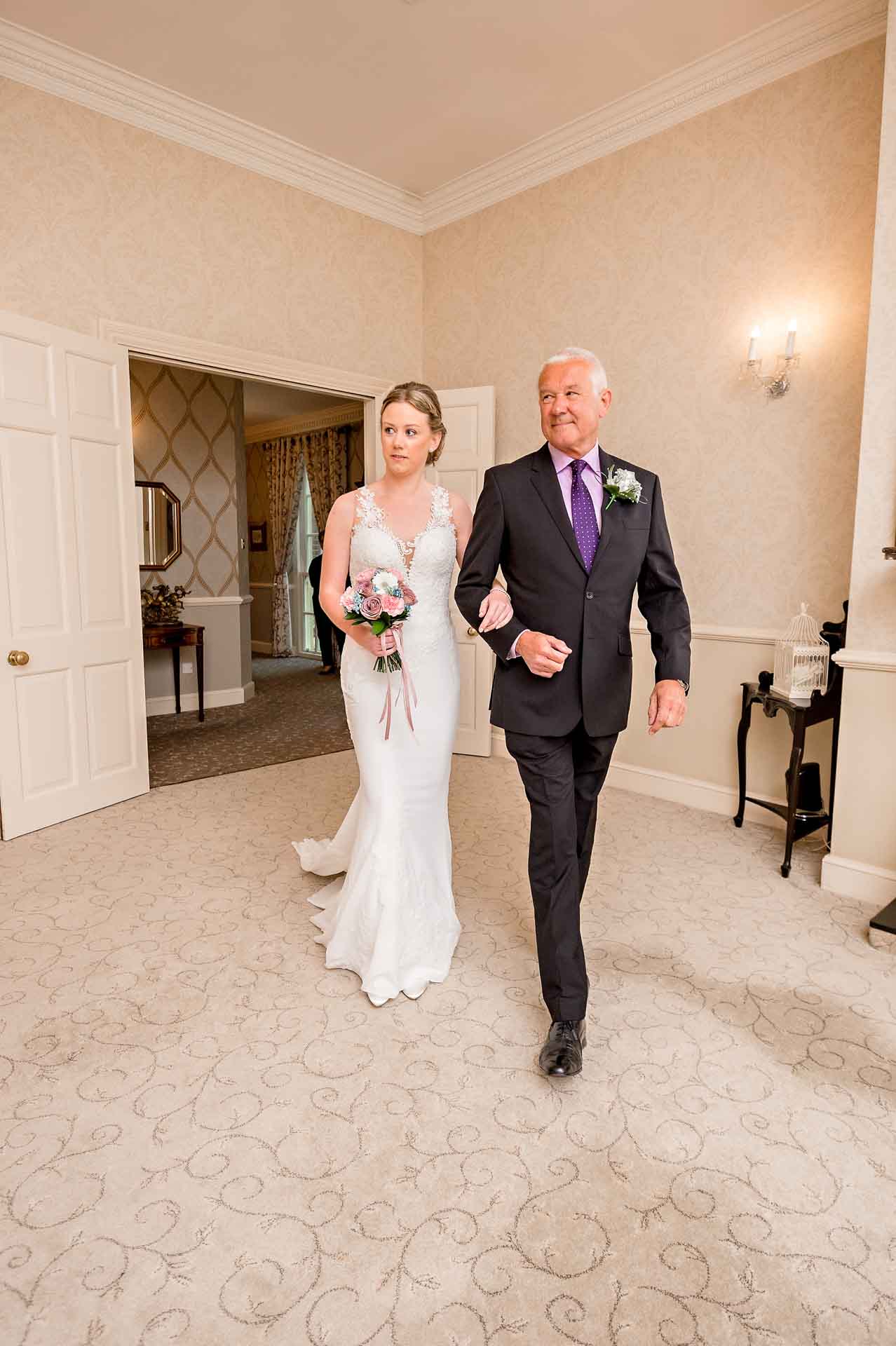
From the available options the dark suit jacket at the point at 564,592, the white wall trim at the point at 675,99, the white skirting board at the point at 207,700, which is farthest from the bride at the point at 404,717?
the white skirting board at the point at 207,700

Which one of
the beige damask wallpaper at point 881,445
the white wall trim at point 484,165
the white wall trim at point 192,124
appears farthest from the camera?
the white wall trim at point 192,124

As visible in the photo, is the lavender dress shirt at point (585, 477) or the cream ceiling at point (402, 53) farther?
the cream ceiling at point (402, 53)

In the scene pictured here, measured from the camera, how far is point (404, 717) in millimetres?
2686

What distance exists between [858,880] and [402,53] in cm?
450

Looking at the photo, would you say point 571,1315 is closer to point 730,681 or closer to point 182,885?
point 182,885

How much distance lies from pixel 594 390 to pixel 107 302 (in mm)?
3409

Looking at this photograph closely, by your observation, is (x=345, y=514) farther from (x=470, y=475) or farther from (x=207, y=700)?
(x=207, y=700)

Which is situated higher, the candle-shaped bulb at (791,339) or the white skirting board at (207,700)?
the candle-shaped bulb at (791,339)

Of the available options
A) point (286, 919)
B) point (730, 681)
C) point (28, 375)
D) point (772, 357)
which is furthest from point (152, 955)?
point (772, 357)

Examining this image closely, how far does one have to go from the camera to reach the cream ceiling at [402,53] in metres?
3.71

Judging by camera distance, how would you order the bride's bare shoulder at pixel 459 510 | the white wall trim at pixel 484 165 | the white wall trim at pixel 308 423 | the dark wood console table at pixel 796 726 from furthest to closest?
the white wall trim at pixel 308 423, the white wall trim at pixel 484 165, the dark wood console table at pixel 796 726, the bride's bare shoulder at pixel 459 510

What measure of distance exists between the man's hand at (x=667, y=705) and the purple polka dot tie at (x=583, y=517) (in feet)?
1.26

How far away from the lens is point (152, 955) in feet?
9.11

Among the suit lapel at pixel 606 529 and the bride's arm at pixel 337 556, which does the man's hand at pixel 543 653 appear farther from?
the bride's arm at pixel 337 556
